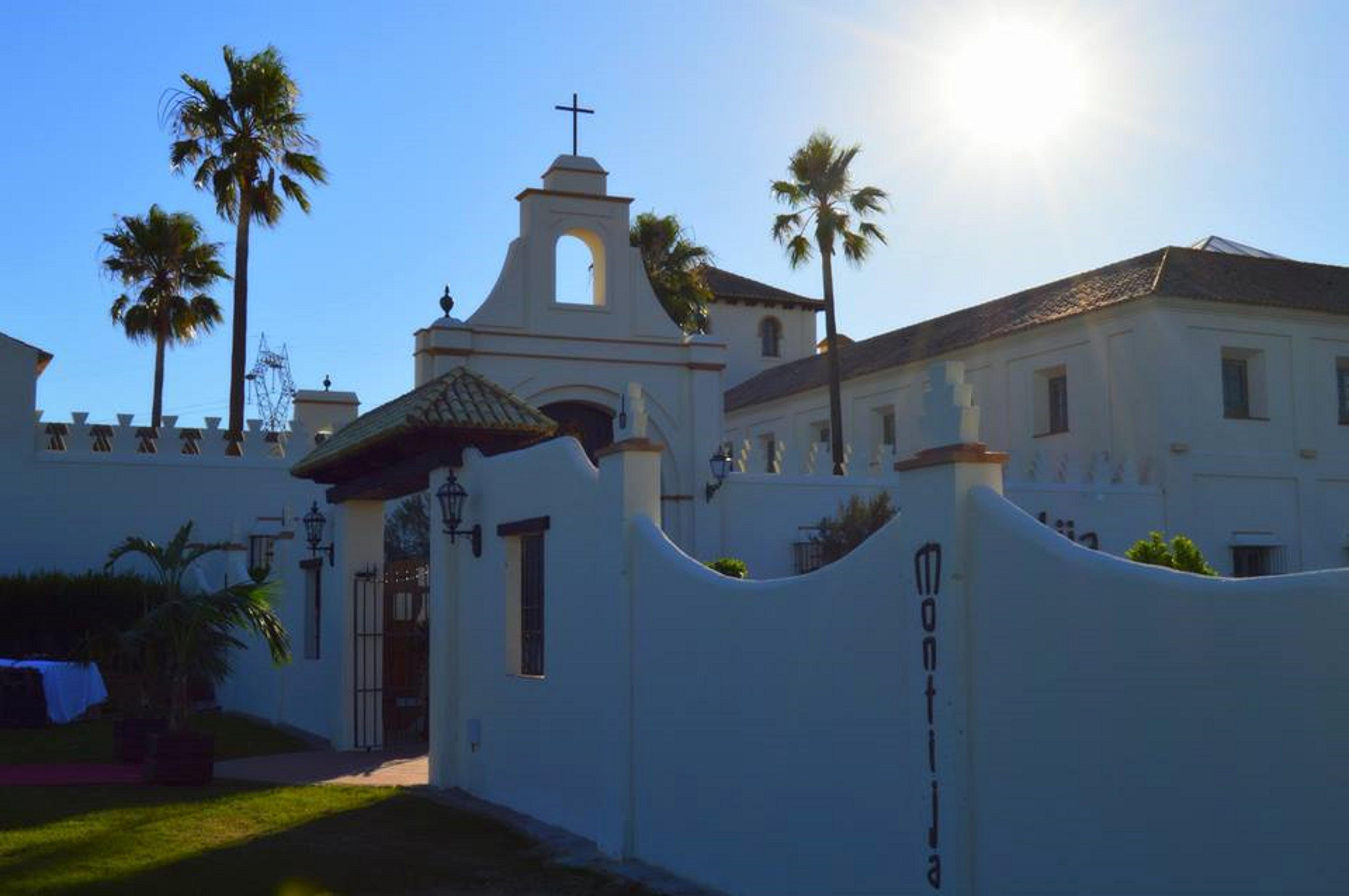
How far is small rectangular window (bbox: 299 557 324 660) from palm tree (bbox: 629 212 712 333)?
69.9ft

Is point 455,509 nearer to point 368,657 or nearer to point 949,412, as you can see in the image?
point 368,657

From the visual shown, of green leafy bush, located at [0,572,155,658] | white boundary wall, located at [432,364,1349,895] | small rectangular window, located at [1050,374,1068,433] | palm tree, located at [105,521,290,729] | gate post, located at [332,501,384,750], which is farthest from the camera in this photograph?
small rectangular window, located at [1050,374,1068,433]

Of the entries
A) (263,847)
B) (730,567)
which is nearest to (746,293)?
(730,567)

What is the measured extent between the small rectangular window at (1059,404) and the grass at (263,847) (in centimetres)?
2275

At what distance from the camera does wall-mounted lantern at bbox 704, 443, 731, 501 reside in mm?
27578

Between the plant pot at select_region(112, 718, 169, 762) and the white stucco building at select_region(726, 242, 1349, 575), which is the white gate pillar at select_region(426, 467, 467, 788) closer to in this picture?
the plant pot at select_region(112, 718, 169, 762)

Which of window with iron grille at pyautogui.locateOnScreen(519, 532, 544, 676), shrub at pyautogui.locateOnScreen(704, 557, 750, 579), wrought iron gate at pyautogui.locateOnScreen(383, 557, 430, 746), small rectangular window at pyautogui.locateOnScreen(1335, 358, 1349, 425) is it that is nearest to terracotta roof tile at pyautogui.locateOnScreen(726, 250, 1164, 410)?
small rectangular window at pyautogui.locateOnScreen(1335, 358, 1349, 425)

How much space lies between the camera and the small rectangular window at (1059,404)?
33.2 metres

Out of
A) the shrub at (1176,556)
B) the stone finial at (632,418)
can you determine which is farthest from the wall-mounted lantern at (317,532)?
the shrub at (1176,556)

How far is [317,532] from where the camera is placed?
18.4 m

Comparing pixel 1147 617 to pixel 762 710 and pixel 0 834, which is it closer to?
pixel 762 710

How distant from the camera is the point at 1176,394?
30250 millimetres

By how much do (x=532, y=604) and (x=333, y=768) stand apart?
429cm

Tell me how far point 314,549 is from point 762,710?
11085 millimetres
